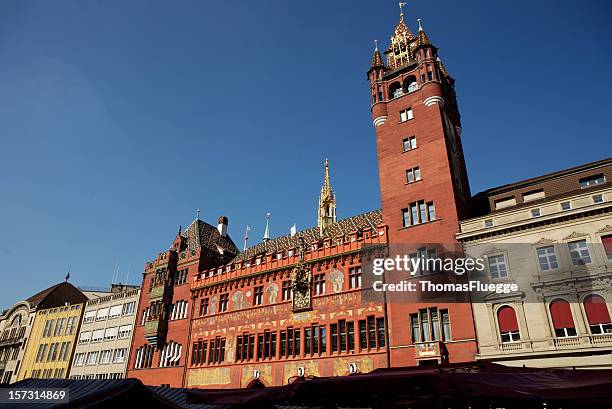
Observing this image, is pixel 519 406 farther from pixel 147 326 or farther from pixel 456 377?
pixel 147 326

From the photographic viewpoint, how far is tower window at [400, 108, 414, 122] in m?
34.8

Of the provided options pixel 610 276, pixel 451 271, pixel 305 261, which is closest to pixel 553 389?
pixel 610 276

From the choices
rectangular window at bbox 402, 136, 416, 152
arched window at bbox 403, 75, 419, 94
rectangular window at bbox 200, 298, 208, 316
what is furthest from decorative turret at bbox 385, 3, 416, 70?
rectangular window at bbox 200, 298, 208, 316

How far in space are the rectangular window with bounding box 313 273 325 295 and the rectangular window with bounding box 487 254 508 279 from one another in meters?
12.6

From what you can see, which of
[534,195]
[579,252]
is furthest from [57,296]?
[579,252]

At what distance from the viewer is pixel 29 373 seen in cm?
5631

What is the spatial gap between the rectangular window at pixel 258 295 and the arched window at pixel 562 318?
22362 millimetres

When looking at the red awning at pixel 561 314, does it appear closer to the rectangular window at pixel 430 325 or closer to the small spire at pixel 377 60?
the rectangular window at pixel 430 325

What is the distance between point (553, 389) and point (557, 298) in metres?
19.1

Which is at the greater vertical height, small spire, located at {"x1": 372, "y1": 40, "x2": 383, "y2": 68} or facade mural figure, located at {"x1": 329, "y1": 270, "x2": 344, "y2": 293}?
small spire, located at {"x1": 372, "y1": 40, "x2": 383, "y2": 68}

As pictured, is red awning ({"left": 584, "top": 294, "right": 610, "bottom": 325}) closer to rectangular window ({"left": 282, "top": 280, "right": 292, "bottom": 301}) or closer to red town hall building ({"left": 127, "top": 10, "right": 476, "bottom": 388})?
red town hall building ({"left": 127, "top": 10, "right": 476, "bottom": 388})

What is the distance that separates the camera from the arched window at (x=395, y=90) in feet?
122

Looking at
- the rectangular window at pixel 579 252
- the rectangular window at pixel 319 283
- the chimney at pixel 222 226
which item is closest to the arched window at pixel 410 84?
the rectangular window at pixel 319 283

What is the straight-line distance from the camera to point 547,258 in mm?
24859
